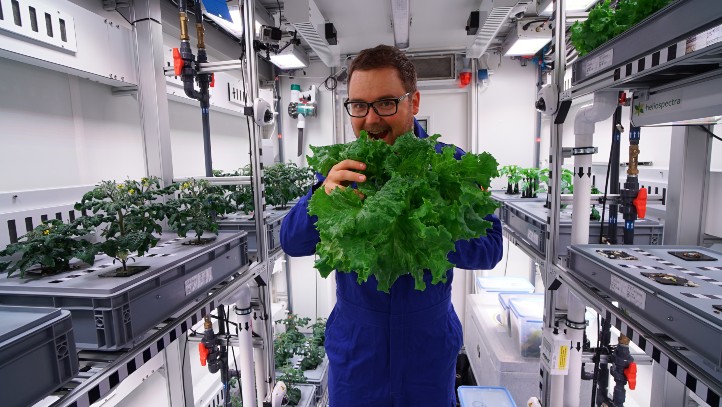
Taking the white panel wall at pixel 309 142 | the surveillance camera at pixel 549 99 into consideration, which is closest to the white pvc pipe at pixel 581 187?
the surveillance camera at pixel 549 99

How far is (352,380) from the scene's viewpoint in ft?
4.30

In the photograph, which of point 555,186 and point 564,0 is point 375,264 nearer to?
point 555,186

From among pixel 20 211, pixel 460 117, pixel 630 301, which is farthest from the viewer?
pixel 460 117

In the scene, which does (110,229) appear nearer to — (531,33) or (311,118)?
(531,33)

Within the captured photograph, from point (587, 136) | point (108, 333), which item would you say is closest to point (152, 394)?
point (108, 333)

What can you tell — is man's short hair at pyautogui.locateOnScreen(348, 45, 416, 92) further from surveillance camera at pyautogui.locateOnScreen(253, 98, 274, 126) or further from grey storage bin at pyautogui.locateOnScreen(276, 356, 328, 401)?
grey storage bin at pyautogui.locateOnScreen(276, 356, 328, 401)

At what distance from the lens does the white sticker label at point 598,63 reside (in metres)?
1.20

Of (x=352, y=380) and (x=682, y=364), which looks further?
(x=352, y=380)

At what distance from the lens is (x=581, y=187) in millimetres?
1590

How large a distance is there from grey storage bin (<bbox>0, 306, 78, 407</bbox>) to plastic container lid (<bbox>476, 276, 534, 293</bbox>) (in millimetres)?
3605

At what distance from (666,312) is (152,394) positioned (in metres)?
3.08

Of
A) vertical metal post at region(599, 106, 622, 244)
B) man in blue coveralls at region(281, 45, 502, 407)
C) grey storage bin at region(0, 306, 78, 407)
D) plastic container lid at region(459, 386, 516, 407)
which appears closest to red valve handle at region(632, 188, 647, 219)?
vertical metal post at region(599, 106, 622, 244)

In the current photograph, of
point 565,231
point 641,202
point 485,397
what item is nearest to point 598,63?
point 641,202

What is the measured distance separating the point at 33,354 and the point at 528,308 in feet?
9.88
